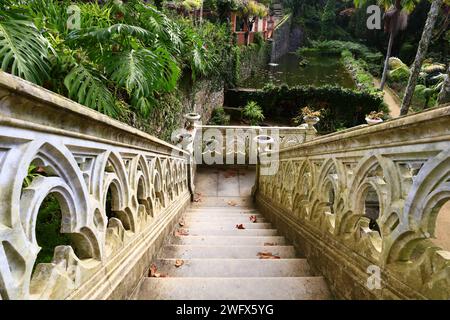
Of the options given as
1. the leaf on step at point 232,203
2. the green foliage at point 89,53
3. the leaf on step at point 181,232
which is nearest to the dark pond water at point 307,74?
the leaf on step at point 232,203

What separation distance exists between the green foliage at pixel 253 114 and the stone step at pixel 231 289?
11814 mm

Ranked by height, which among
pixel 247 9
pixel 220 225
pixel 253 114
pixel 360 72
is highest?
pixel 247 9

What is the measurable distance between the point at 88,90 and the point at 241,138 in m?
5.75

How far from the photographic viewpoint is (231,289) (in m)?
1.83

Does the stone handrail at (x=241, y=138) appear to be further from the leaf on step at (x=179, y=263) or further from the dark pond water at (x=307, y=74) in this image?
the dark pond water at (x=307, y=74)

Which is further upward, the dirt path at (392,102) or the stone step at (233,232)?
the dirt path at (392,102)

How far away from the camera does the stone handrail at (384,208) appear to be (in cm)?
114

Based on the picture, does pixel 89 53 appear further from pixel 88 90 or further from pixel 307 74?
pixel 307 74

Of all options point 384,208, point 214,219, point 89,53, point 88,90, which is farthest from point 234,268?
point 89,53

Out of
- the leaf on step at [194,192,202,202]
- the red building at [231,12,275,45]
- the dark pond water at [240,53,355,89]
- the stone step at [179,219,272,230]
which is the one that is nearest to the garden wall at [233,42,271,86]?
the dark pond water at [240,53,355,89]

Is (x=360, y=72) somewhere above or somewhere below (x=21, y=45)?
above

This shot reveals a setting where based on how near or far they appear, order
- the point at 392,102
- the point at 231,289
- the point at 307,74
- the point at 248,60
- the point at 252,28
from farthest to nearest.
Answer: the point at 307,74
the point at 252,28
the point at 248,60
the point at 392,102
the point at 231,289

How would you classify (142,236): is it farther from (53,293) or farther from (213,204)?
(213,204)
